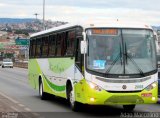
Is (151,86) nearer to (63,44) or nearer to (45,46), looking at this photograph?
(63,44)

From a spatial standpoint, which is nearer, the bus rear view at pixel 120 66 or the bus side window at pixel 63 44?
the bus rear view at pixel 120 66

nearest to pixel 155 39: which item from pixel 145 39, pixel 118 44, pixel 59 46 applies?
pixel 145 39

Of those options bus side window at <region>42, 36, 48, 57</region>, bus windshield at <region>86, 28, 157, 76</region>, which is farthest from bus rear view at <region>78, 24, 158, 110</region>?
bus side window at <region>42, 36, 48, 57</region>

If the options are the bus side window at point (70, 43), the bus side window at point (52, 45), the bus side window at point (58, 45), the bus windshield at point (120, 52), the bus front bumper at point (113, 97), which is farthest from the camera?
the bus side window at point (52, 45)

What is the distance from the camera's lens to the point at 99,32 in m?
14.0

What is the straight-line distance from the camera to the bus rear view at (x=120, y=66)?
13.4 m

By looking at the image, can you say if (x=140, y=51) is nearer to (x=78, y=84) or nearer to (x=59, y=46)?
(x=78, y=84)

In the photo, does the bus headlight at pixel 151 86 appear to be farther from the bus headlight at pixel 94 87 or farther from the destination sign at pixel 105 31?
the destination sign at pixel 105 31

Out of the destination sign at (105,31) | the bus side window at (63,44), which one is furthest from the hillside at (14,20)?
the destination sign at (105,31)

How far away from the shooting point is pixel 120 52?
13.7 meters

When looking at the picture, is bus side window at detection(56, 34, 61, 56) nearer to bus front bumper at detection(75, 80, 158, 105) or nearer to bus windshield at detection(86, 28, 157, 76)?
bus windshield at detection(86, 28, 157, 76)

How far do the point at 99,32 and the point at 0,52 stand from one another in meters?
148

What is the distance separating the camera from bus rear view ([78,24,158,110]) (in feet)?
43.9

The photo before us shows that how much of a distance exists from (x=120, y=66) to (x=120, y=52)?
0.43 metres
